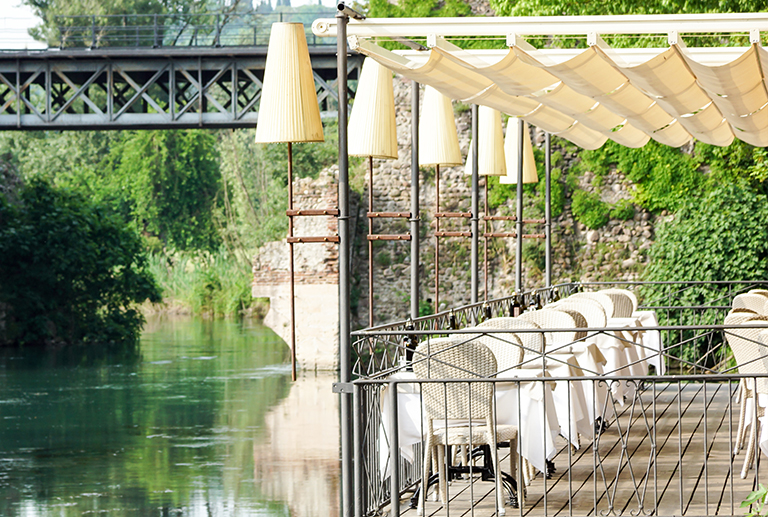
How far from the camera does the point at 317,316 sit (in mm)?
19047

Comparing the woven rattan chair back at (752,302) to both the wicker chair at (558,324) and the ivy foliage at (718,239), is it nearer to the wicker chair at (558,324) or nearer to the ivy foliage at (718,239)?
the wicker chair at (558,324)

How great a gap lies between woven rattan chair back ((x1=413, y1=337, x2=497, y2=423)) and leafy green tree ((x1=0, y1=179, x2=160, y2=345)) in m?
20.7

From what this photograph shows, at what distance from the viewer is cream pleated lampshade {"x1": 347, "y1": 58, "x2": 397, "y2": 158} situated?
21.9 ft

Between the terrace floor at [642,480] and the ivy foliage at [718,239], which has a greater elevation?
the ivy foliage at [718,239]

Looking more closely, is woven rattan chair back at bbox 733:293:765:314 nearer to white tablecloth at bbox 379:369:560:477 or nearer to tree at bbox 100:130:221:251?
white tablecloth at bbox 379:369:560:477

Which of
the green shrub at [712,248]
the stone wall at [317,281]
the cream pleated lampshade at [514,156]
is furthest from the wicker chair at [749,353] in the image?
the stone wall at [317,281]

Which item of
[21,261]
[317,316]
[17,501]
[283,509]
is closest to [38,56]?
[21,261]

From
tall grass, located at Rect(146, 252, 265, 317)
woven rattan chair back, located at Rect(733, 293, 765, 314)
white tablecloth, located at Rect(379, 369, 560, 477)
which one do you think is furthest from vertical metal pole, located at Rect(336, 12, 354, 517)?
tall grass, located at Rect(146, 252, 265, 317)

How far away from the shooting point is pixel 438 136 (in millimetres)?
8453

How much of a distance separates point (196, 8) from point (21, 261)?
66.1 feet

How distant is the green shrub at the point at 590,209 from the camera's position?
57.0 ft

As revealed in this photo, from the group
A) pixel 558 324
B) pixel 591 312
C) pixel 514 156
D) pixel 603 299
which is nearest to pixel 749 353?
pixel 558 324

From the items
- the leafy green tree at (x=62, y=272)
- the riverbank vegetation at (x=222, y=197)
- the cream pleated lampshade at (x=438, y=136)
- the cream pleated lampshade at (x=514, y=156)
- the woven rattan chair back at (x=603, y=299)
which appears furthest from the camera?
the leafy green tree at (x=62, y=272)

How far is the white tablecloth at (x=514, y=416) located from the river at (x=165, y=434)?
4.97 m
